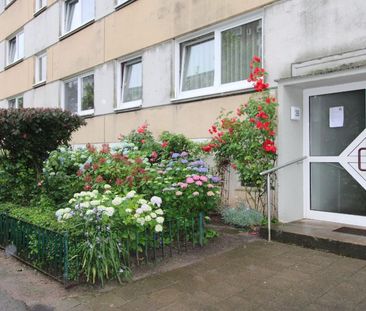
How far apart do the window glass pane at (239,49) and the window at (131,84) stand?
2.68 metres

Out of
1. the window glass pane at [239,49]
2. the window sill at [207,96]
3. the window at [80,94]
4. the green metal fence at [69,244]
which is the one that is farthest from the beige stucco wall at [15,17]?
the green metal fence at [69,244]

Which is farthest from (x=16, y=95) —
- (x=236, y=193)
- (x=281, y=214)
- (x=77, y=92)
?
(x=281, y=214)

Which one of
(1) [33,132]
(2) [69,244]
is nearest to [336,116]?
(2) [69,244]

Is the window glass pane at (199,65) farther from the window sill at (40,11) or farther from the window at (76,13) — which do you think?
the window sill at (40,11)

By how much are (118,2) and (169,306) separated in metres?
8.47

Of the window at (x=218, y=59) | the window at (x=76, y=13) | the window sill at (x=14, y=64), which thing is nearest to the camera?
the window at (x=218, y=59)

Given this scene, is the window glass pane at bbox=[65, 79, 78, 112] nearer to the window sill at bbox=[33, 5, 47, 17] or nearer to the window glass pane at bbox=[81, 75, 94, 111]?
the window glass pane at bbox=[81, 75, 94, 111]

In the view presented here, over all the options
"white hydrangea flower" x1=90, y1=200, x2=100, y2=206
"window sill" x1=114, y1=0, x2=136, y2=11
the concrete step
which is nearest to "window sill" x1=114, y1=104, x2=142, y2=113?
"window sill" x1=114, y1=0, x2=136, y2=11

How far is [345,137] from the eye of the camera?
5.88m

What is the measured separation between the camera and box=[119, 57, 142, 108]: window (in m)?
9.55

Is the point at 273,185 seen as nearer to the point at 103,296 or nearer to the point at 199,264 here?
the point at 199,264

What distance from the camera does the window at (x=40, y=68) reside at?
1390cm

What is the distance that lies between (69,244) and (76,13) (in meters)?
9.96

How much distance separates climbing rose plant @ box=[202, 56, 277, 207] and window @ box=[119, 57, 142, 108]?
342 centimetres
